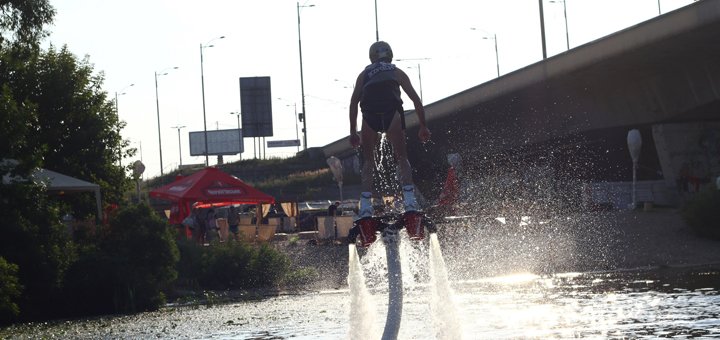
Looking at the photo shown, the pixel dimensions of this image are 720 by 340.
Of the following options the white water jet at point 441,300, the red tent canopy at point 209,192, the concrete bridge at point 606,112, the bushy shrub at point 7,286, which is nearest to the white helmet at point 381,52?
the white water jet at point 441,300

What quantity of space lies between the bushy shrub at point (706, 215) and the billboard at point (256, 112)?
8465cm

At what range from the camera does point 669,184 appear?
49750 millimetres

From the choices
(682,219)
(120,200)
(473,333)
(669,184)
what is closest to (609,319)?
(473,333)

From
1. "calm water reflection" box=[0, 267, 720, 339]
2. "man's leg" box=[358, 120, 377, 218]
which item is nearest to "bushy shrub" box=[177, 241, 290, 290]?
"calm water reflection" box=[0, 267, 720, 339]

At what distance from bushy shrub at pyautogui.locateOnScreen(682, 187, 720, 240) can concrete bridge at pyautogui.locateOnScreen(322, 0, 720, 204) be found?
6416 mm

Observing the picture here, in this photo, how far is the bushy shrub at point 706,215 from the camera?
1353 inches

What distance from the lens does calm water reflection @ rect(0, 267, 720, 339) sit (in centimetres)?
1590

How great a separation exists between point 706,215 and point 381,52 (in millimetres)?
19407

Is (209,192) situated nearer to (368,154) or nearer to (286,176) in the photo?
(368,154)

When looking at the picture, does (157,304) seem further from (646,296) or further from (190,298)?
(646,296)

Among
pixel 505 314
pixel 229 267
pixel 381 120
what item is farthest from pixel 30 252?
pixel 505 314

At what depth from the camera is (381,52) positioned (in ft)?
58.0

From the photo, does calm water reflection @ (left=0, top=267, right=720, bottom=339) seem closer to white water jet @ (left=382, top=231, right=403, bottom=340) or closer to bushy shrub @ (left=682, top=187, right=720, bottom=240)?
white water jet @ (left=382, top=231, right=403, bottom=340)

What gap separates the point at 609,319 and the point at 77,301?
11586 millimetres
